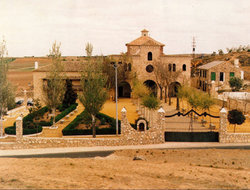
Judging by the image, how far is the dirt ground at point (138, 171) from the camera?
1365cm

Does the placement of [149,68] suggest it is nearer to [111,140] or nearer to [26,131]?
[111,140]

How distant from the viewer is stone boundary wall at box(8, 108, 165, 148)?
23.1 m

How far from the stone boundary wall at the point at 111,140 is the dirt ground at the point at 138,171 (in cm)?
243

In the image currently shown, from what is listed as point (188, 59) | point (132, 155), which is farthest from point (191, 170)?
point (188, 59)

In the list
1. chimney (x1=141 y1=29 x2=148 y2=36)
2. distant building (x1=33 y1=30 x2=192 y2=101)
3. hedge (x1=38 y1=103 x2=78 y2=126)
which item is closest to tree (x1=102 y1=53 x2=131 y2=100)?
distant building (x1=33 y1=30 x2=192 y2=101)

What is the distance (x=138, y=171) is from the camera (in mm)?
15914

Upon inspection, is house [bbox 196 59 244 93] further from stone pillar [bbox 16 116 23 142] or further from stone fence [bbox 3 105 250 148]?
stone pillar [bbox 16 116 23 142]

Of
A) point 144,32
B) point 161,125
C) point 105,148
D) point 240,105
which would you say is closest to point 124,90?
point 144,32

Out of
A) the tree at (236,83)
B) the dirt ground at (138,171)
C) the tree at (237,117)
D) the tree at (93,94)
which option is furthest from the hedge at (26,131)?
the tree at (236,83)

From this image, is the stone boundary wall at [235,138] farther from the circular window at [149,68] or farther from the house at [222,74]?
the house at [222,74]


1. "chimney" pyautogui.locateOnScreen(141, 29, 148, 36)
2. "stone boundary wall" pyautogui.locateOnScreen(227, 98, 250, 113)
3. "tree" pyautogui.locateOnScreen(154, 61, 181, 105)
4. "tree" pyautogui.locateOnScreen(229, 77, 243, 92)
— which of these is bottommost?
"stone boundary wall" pyautogui.locateOnScreen(227, 98, 250, 113)

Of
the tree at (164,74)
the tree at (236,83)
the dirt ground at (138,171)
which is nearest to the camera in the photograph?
the dirt ground at (138,171)

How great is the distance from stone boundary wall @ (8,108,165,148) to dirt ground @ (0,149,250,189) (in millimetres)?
2433

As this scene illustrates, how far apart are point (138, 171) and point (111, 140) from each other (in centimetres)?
768
